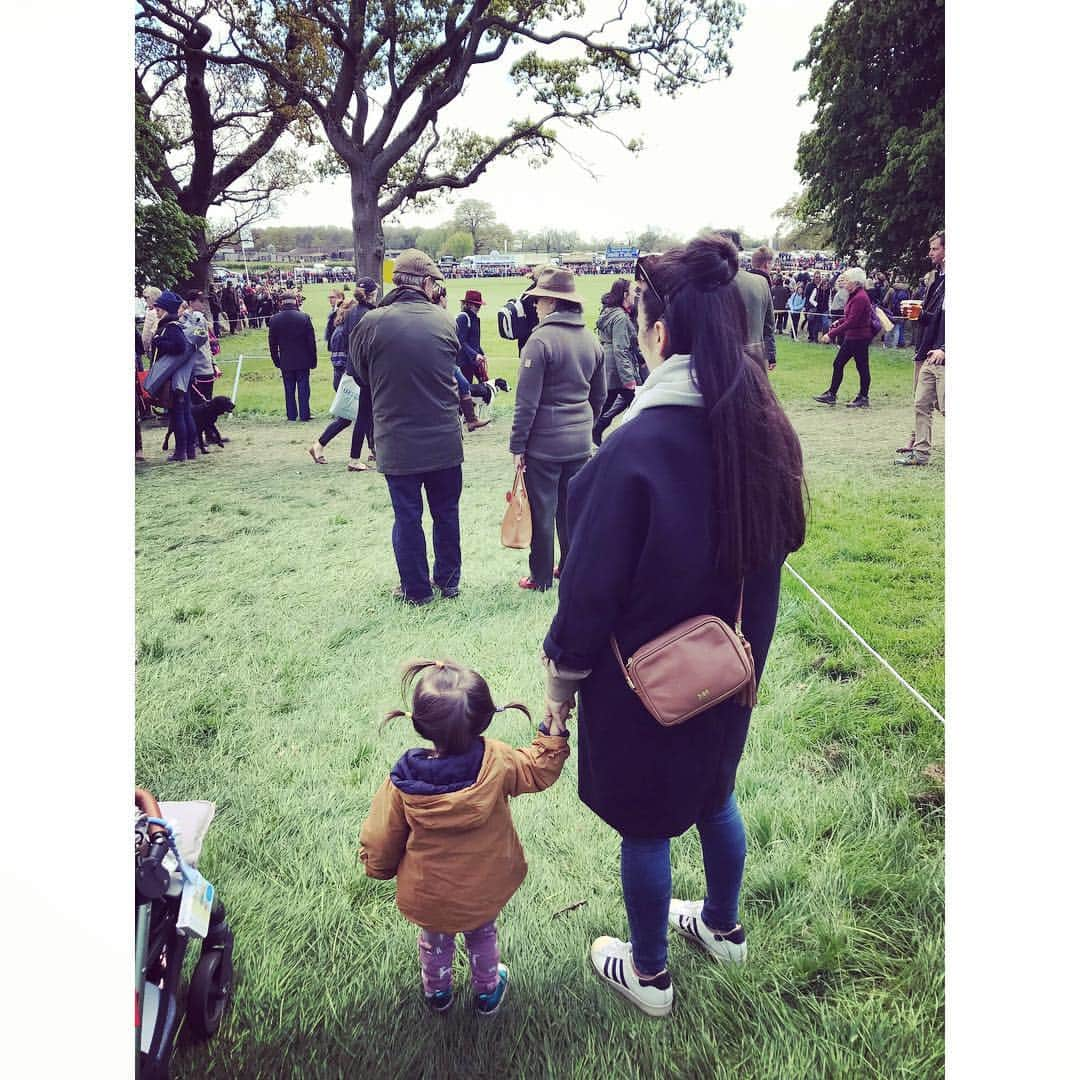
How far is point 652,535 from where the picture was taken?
127 centimetres

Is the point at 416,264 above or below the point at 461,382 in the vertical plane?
above

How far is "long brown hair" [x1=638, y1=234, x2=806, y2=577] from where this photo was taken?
1.25m

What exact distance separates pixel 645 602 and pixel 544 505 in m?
2.18

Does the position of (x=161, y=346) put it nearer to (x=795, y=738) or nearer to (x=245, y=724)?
(x=245, y=724)

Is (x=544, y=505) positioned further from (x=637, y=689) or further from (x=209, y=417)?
(x=637, y=689)

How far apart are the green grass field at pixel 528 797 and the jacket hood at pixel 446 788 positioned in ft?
1.49

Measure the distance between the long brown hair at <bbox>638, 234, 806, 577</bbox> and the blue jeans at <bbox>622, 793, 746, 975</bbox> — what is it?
561 millimetres

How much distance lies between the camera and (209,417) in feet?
9.71

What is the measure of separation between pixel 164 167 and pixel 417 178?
0.71 meters

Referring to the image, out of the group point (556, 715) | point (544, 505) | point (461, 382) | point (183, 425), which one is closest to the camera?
point (556, 715)

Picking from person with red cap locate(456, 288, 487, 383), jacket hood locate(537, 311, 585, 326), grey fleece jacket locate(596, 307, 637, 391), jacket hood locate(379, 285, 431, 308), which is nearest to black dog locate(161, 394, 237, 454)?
jacket hood locate(379, 285, 431, 308)

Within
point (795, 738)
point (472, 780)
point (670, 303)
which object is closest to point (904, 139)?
point (670, 303)

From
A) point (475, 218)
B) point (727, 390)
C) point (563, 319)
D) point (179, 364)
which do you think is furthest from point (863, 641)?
point (179, 364)

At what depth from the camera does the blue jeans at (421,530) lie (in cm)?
326
